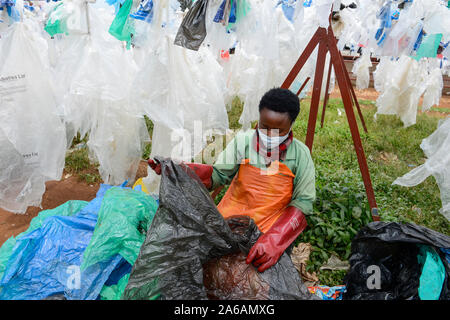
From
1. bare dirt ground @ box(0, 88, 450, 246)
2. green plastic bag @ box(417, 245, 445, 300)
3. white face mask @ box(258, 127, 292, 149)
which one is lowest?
bare dirt ground @ box(0, 88, 450, 246)

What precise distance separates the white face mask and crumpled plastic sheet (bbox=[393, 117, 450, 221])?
3.64 feet

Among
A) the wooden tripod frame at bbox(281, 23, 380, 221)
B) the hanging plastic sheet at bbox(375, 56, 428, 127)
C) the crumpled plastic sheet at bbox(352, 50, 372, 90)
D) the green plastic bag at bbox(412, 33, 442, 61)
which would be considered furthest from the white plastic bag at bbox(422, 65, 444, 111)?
the wooden tripod frame at bbox(281, 23, 380, 221)

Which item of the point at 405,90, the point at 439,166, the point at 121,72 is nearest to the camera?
the point at 439,166

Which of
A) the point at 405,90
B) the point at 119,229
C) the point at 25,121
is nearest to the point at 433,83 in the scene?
the point at 405,90

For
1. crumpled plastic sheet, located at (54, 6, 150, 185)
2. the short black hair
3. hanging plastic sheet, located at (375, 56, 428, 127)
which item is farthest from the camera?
hanging plastic sheet, located at (375, 56, 428, 127)

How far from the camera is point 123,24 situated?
215cm

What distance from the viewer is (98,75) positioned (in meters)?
2.50

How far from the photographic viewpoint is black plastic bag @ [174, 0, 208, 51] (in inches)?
78.3

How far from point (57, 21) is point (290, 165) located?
2282 mm

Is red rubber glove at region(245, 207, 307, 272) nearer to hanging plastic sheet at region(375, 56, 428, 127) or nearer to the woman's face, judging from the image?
the woman's face

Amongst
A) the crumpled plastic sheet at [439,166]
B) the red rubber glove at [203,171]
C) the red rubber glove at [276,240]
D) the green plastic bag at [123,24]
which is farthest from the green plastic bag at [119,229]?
the crumpled plastic sheet at [439,166]

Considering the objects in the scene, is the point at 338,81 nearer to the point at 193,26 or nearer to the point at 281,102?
the point at 281,102
